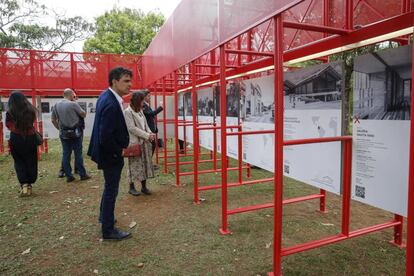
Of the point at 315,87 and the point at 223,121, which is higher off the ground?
the point at 315,87

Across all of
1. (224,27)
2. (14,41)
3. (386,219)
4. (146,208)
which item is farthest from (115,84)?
(14,41)

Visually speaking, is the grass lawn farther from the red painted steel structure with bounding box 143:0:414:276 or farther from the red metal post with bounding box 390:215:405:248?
the red painted steel structure with bounding box 143:0:414:276

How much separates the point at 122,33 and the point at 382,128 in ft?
80.7

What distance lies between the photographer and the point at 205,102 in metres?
7.15

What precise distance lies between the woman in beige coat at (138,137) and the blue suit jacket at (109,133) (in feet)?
4.45

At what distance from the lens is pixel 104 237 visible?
339cm

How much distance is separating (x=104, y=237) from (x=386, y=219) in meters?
3.60

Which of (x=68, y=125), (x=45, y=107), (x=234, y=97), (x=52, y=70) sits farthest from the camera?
(x=45, y=107)

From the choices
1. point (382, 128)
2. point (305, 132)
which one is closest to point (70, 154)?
point (305, 132)

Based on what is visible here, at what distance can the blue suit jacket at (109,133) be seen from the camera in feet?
9.68

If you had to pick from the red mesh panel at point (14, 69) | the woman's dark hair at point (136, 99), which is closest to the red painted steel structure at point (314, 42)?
the woman's dark hair at point (136, 99)

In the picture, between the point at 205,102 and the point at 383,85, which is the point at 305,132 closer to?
the point at 383,85

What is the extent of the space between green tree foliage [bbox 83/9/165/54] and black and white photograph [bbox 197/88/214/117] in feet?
58.7

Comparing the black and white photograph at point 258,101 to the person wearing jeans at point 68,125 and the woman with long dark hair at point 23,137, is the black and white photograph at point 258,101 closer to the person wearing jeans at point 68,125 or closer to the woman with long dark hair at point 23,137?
the person wearing jeans at point 68,125
